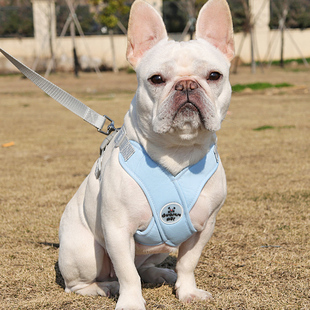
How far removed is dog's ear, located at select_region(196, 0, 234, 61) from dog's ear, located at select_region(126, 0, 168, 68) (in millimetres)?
204

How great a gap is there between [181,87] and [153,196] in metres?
0.53

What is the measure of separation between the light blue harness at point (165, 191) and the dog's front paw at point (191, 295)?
13.4 inches

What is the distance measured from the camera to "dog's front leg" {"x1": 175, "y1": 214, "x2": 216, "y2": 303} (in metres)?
2.73

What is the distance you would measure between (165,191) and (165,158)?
0.16 m

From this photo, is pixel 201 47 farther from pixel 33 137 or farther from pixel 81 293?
pixel 33 137

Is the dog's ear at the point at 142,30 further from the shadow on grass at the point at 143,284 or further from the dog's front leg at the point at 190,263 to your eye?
the shadow on grass at the point at 143,284

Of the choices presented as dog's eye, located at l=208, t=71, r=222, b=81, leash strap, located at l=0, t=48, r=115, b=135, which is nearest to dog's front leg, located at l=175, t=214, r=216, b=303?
dog's eye, located at l=208, t=71, r=222, b=81

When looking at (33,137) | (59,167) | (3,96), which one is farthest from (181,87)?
(3,96)

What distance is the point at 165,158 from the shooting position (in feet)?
8.37

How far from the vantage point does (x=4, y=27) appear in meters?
29.0

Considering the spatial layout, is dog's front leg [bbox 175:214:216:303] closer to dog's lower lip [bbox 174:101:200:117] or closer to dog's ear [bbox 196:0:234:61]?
dog's lower lip [bbox 174:101:200:117]

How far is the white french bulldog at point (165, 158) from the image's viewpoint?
2.43 metres

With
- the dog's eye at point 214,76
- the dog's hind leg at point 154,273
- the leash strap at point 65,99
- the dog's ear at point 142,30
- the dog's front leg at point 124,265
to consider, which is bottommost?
the dog's hind leg at point 154,273

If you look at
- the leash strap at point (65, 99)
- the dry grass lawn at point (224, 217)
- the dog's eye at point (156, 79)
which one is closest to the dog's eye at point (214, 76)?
the dog's eye at point (156, 79)
